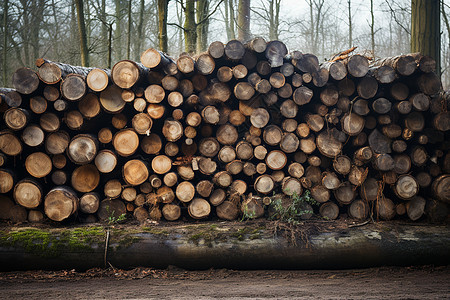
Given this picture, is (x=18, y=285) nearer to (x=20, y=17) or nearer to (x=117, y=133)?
(x=117, y=133)

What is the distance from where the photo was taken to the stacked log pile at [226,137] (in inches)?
168

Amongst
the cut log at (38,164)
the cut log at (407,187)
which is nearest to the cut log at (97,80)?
the cut log at (38,164)

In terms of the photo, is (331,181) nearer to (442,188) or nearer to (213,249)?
(442,188)

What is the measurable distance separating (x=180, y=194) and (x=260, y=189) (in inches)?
43.8

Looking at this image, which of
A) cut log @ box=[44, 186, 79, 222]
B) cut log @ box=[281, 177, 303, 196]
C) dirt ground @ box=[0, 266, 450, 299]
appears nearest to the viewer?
dirt ground @ box=[0, 266, 450, 299]

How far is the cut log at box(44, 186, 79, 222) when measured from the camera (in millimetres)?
4086

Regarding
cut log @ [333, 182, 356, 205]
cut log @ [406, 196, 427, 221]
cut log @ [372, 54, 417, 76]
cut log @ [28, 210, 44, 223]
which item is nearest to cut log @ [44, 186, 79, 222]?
cut log @ [28, 210, 44, 223]

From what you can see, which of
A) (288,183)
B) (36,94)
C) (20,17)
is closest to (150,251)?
(288,183)

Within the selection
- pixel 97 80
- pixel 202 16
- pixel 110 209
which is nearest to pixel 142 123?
pixel 97 80

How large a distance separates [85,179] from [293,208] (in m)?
2.83

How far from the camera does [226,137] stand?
4.59 metres

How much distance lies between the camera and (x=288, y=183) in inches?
179

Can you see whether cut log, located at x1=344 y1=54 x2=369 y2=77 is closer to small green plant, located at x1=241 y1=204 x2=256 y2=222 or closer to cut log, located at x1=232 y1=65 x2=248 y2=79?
cut log, located at x1=232 y1=65 x2=248 y2=79

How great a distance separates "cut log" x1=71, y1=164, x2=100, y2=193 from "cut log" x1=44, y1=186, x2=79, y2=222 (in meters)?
0.26
